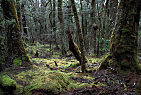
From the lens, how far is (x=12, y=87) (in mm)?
3889

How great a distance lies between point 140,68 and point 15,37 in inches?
283

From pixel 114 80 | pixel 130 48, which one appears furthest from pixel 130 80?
pixel 130 48

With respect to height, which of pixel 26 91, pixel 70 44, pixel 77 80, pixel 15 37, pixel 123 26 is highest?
pixel 123 26

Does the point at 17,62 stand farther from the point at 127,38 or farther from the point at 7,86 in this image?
the point at 127,38

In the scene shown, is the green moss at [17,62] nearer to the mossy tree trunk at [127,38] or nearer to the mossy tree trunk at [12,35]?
the mossy tree trunk at [12,35]

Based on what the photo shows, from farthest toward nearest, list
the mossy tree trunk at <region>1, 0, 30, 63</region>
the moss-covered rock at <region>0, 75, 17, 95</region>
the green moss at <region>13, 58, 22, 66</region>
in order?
1. the green moss at <region>13, 58, 22, 66</region>
2. the mossy tree trunk at <region>1, 0, 30, 63</region>
3. the moss-covered rock at <region>0, 75, 17, 95</region>

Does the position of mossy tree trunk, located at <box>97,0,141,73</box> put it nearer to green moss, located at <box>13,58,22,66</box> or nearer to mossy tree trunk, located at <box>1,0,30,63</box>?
green moss, located at <box>13,58,22,66</box>

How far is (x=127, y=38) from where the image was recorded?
5305mm

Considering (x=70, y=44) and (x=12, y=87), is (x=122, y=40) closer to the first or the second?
(x=70, y=44)

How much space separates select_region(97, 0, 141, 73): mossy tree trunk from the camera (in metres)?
5.16

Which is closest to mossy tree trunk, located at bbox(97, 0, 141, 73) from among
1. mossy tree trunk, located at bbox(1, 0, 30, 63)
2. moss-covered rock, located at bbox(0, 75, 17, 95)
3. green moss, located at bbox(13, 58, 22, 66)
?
moss-covered rock, located at bbox(0, 75, 17, 95)

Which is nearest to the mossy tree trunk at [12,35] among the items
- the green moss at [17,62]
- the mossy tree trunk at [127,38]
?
the green moss at [17,62]

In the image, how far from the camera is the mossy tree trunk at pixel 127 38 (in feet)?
16.9

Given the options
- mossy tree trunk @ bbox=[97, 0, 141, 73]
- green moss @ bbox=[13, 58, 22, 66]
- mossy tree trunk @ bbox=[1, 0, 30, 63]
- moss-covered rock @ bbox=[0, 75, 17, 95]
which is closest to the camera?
moss-covered rock @ bbox=[0, 75, 17, 95]
